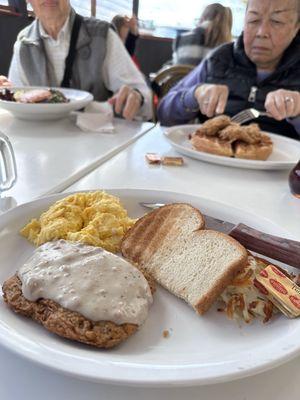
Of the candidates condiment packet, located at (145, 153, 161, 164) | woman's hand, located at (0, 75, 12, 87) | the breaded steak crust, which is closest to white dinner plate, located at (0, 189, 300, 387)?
the breaded steak crust

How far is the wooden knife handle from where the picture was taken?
24.4 inches

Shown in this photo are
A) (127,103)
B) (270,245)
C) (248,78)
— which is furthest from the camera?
(248,78)

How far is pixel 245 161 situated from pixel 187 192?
0.26 meters

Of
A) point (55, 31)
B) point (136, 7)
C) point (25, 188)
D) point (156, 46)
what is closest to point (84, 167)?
point (25, 188)

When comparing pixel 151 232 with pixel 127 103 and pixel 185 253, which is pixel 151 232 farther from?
pixel 127 103

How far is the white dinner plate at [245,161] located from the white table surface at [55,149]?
0.57 feet

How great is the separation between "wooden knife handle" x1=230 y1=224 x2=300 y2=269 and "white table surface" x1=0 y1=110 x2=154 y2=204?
52 cm

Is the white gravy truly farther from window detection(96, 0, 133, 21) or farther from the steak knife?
window detection(96, 0, 133, 21)

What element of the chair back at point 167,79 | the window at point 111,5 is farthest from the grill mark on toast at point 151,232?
the chair back at point 167,79

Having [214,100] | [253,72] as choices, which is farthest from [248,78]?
[214,100]

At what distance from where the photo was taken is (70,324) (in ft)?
1.49

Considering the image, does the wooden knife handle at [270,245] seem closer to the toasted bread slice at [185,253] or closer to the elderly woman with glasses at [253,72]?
the toasted bread slice at [185,253]

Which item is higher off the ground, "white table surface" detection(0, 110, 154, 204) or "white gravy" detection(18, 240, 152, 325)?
"white gravy" detection(18, 240, 152, 325)

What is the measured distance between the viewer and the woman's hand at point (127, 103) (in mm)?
1669
